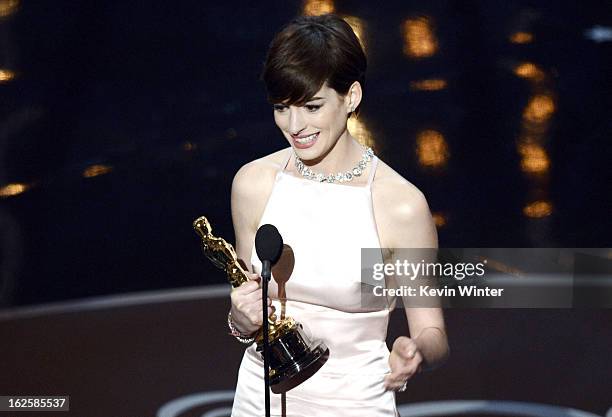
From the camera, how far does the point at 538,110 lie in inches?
127

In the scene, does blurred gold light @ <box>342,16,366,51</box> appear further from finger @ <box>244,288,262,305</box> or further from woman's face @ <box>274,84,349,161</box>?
finger @ <box>244,288,262,305</box>

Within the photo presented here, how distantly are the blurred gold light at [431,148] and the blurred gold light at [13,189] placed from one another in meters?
1.49

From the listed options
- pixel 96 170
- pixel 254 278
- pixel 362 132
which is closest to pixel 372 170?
pixel 254 278

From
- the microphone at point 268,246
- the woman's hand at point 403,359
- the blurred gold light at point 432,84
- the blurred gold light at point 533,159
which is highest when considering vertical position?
the blurred gold light at point 432,84

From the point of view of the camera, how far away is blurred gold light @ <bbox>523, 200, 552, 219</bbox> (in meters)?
3.28

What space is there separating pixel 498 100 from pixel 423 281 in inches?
53.2

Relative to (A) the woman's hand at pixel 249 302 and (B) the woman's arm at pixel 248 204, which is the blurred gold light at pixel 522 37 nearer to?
(B) the woman's arm at pixel 248 204

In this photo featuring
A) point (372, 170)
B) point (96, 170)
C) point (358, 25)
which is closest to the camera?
point (372, 170)

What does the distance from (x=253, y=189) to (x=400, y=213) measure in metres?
0.38

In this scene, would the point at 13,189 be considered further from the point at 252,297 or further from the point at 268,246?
the point at 268,246

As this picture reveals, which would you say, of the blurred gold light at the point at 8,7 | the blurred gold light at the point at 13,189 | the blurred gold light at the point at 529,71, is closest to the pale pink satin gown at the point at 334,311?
the blurred gold light at the point at 529,71

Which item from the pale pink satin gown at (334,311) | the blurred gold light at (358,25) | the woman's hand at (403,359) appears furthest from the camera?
the blurred gold light at (358,25)

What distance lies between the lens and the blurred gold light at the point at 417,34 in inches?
Result: 125

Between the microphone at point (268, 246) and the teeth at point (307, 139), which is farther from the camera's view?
the teeth at point (307, 139)
